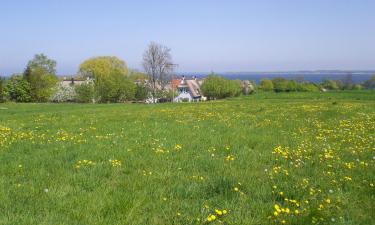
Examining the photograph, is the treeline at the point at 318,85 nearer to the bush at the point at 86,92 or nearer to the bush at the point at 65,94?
the bush at the point at 86,92

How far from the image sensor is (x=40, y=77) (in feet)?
323

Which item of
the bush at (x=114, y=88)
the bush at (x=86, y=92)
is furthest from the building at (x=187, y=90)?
the bush at (x=86, y=92)

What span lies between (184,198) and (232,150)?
387 centimetres

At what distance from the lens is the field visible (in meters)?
5.38

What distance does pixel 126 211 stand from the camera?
5484mm

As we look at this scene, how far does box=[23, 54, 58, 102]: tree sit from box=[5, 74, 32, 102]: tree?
1.25 m

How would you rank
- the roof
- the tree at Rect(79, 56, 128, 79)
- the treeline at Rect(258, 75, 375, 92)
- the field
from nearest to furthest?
the field, the treeline at Rect(258, 75, 375, 92), the tree at Rect(79, 56, 128, 79), the roof

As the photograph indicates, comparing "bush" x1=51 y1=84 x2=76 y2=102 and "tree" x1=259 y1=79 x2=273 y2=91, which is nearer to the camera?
"bush" x1=51 y1=84 x2=76 y2=102

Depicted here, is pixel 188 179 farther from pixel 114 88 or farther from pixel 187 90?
pixel 187 90

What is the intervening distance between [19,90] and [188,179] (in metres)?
96.4

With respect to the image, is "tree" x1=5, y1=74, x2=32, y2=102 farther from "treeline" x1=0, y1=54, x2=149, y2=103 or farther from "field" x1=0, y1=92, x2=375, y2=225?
"field" x1=0, y1=92, x2=375, y2=225

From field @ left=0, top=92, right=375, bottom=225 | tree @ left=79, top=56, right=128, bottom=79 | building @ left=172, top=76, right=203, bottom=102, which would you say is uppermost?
tree @ left=79, top=56, right=128, bottom=79

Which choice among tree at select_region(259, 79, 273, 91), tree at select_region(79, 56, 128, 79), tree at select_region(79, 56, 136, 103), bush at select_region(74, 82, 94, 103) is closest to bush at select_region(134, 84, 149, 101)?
tree at select_region(79, 56, 136, 103)

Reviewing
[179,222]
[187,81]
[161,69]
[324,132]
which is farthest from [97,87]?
[179,222]
